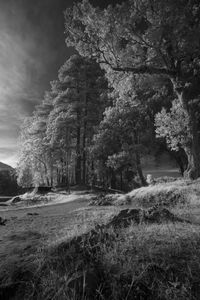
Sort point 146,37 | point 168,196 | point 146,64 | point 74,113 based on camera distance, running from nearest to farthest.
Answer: point 168,196
point 146,37
point 146,64
point 74,113

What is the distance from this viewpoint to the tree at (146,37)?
8758 mm

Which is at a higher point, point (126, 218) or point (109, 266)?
point (126, 218)

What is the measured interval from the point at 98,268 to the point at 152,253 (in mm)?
683

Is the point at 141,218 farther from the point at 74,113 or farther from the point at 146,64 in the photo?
the point at 74,113

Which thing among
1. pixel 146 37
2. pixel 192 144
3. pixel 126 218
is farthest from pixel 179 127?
pixel 126 218

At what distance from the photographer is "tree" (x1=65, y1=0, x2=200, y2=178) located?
8.76 meters

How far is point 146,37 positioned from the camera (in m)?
9.20

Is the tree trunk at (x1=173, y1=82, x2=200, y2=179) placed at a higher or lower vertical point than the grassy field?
higher

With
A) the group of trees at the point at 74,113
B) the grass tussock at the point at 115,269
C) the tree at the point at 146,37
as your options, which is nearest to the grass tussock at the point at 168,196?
the tree at the point at 146,37

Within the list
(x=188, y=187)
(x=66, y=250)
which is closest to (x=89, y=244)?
(x=66, y=250)

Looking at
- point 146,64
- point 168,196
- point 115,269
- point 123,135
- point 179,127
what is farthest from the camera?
point 123,135

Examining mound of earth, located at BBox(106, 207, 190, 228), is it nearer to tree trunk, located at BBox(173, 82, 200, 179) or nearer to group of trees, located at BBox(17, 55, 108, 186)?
tree trunk, located at BBox(173, 82, 200, 179)

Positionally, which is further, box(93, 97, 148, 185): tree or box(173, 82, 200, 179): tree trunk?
box(93, 97, 148, 185): tree

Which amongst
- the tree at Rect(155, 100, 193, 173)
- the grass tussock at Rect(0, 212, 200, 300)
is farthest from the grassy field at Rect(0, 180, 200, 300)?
the tree at Rect(155, 100, 193, 173)
